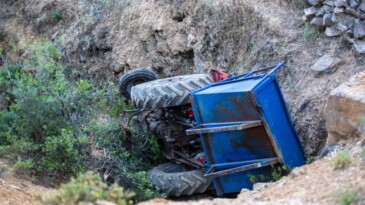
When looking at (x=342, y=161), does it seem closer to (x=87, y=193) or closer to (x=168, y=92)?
(x=87, y=193)

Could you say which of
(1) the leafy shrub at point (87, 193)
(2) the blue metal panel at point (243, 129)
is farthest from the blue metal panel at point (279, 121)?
(1) the leafy shrub at point (87, 193)

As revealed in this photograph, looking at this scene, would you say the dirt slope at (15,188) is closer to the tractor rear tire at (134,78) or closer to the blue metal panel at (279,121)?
the tractor rear tire at (134,78)

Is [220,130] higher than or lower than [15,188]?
lower

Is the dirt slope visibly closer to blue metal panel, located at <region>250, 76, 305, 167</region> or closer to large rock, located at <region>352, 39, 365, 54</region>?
blue metal panel, located at <region>250, 76, 305, 167</region>

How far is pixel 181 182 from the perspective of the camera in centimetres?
900

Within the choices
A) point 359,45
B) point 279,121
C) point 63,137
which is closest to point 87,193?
point 279,121

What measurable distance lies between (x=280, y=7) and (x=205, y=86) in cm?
249

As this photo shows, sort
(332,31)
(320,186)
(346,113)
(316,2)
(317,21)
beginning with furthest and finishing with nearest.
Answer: (316,2) → (317,21) → (332,31) → (346,113) → (320,186)

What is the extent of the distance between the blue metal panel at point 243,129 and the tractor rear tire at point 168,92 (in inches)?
17.7

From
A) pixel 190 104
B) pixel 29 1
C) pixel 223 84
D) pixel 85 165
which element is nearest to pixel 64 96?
pixel 85 165

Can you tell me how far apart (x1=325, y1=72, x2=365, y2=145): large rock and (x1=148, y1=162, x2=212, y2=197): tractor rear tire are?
215 centimetres

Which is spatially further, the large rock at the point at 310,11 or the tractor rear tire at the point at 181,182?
Result: the large rock at the point at 310,11

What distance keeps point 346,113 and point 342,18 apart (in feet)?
8.41

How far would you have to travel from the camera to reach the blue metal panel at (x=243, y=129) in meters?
8.06
